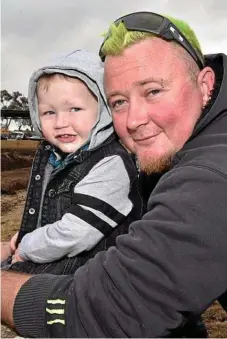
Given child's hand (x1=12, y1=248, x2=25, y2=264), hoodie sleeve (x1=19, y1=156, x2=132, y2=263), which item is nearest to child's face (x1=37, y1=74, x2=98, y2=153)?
hoodie sleeve (x1=19, y1=156, x2=132, y2=263)

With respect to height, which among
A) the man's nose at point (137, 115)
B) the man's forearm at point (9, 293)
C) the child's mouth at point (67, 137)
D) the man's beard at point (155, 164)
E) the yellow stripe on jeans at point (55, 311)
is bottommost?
the man's forearm at point (9, 293)

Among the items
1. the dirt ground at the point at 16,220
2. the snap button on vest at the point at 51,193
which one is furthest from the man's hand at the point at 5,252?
the dirt ground at the point at 16,220

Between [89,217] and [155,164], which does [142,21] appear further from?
[89,217]

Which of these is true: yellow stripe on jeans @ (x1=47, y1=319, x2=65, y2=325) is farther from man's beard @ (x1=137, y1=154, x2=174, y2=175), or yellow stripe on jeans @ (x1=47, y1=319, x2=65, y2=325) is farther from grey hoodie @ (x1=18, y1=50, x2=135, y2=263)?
man's beard @ (x1=137, y1=154, x2=174, y2=175)

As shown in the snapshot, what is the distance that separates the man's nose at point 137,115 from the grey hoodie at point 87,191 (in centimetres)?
41

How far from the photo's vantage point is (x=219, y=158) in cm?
150

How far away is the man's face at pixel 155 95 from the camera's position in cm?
196

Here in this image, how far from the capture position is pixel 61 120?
245cm

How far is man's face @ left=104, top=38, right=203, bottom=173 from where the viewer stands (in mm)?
1965

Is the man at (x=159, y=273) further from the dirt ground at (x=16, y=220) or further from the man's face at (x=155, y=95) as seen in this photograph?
the dirt ground at (x=16, y=220)

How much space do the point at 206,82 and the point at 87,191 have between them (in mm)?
743

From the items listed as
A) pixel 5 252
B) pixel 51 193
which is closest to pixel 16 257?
pixel 5 252

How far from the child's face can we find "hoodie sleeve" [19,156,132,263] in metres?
0.21

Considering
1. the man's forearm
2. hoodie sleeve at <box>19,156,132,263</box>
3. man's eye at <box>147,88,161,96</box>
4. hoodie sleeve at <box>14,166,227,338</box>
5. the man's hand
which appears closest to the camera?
hoodie sleeve at <box>14,166,227,338</box>
